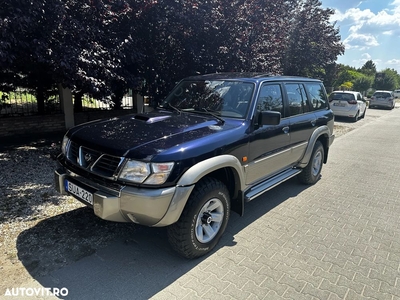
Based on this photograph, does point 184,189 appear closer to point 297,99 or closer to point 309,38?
point 297,99

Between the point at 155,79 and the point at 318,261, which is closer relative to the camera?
the point at 318,261

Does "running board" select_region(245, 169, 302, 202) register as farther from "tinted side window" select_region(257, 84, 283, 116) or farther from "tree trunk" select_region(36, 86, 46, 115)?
"tree trunk" select_region(36, 86, 46, 115)

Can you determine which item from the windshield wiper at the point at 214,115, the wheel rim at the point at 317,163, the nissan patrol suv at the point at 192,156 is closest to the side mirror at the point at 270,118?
the nissan patrol suv at the point at 192,156

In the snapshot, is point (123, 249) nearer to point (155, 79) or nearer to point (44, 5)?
point (44, 5)

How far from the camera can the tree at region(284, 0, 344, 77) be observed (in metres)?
13.7

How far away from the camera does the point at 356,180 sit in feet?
19.5

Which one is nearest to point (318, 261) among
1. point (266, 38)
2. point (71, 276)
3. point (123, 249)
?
point (123, 249)

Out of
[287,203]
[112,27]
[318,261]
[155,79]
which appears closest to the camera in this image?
[318,261]

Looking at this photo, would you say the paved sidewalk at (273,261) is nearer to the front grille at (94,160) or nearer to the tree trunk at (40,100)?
the front grille at (94,160)

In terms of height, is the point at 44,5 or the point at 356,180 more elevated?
the point at 44,5

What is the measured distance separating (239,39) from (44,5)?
4318 millimetres

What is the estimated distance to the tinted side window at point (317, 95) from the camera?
5.17 meters

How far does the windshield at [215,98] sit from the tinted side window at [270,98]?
0.17 metres

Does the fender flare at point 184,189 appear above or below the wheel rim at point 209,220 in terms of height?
above
